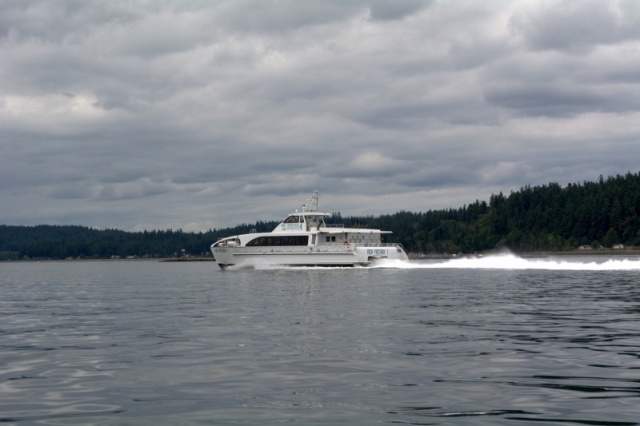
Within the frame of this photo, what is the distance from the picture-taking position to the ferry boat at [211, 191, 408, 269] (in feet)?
267

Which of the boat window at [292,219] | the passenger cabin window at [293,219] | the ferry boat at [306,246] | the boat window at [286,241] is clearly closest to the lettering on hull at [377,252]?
the ferry boat at [306,246]

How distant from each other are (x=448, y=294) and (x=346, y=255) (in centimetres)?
4094

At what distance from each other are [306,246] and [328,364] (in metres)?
64.2

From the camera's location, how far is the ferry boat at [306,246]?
8138cm

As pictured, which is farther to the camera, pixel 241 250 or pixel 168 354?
pixel 241 250

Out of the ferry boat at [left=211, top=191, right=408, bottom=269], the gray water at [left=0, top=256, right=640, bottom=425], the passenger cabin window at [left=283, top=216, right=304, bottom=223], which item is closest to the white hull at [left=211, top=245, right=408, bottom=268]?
the ferry boat at [left=211, top=191, right=408, bottom=269]

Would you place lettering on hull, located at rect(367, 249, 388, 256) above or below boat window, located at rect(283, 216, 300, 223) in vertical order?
below

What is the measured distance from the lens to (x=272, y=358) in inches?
734

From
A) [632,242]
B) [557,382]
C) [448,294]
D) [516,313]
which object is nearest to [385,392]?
[557,382]

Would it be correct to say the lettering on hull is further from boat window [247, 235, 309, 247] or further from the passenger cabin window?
the passenger cabin window

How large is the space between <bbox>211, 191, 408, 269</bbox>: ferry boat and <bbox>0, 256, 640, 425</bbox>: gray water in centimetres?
4725

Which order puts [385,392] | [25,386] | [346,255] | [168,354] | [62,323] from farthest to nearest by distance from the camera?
[346,255]
[62,323]
[168,354]
[25,386]
[385,392]

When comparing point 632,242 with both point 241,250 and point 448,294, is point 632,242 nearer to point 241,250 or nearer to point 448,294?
point 241,250

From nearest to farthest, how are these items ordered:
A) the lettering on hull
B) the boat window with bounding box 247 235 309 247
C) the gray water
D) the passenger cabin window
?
the gray water
the lettering on hull
the boat window with bounding box 247 235 309 247
the passenger cabin window
